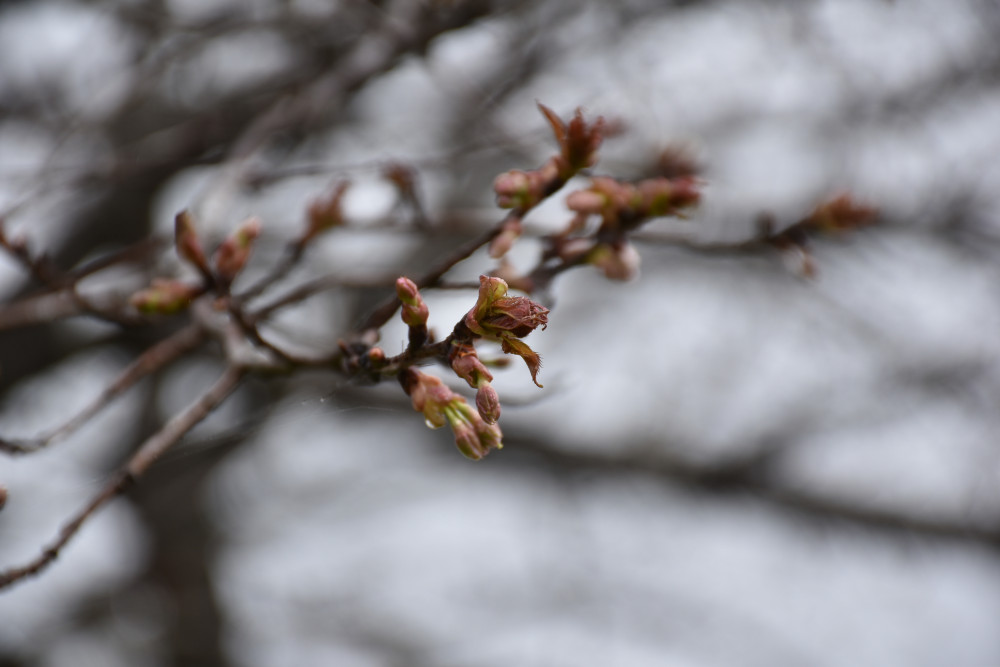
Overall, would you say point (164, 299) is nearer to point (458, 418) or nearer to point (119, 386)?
point (119, 386)

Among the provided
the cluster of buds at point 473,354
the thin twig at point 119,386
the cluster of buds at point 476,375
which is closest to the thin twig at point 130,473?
the thin twig at point 119,386

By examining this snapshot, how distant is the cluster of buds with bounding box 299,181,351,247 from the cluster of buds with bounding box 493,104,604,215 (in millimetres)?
494

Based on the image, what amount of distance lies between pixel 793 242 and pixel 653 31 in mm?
2654

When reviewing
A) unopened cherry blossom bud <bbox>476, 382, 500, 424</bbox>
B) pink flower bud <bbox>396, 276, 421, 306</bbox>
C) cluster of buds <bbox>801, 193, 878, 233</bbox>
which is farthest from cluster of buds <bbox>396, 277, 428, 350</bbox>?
cluster of buds <bbox>801, 193, 878, 233</bbox>

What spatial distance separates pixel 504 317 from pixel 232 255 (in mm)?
571

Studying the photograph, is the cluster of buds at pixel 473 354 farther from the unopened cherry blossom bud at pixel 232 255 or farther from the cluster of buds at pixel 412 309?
the unopened cherry blossom bud at pixel 232 255

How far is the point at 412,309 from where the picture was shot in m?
0.83

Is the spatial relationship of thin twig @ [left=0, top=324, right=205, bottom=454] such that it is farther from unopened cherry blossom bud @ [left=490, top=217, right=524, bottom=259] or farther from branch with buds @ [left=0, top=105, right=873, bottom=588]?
unopened cherry blossom bud @ [left=490, top=217, right=524, bottom=259]

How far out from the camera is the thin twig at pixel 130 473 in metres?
0.91

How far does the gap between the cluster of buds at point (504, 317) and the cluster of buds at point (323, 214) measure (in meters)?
0.72

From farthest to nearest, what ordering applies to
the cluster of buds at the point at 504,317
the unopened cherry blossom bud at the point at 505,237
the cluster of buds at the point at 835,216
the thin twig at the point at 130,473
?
the cluster of buds at the point at 835,216
the unopened cherry blossom bud at the point at 505,237
the thin twig at the point at 130,473
the cluster of buds at the point at 504,317

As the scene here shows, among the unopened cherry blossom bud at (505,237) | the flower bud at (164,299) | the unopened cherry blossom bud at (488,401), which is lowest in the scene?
the unopened cherry blossom bud at (488,401)

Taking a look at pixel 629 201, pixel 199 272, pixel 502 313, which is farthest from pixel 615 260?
pixel 199 272

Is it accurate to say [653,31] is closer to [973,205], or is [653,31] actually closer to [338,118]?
[338,118]
